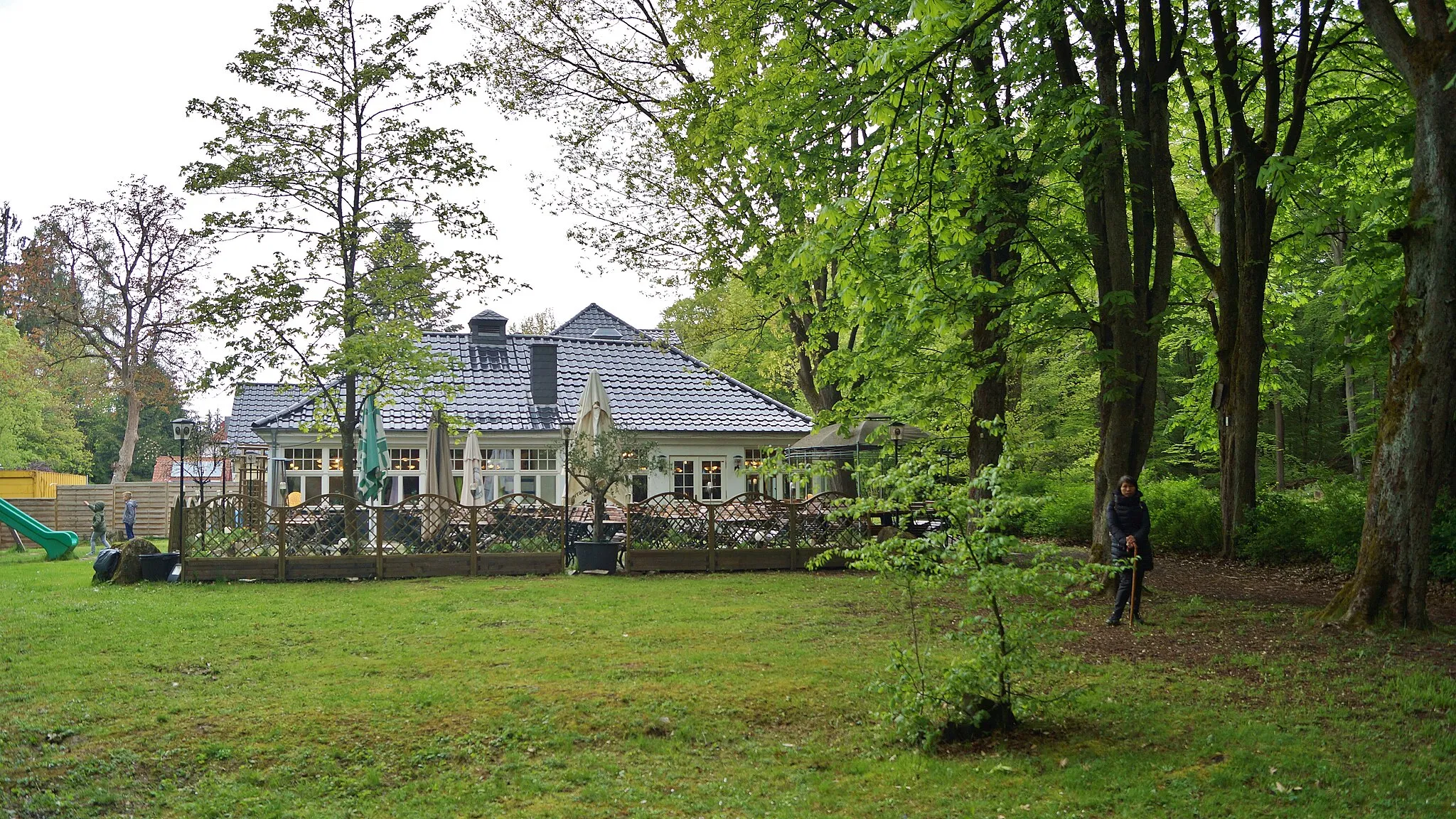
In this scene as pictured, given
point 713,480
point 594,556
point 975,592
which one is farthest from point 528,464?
point 975,592

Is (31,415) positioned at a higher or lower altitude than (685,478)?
higher

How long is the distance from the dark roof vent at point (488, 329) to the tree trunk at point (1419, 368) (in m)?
21.7

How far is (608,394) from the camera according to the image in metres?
25.4

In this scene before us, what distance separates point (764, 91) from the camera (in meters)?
12.5

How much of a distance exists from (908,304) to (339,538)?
999cm

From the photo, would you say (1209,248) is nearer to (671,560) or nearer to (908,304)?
(908,304)

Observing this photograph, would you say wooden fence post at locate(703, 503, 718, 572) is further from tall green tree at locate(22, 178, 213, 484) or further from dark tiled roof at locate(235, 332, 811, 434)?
tall green tree at locate(22, 178, 213, 484)

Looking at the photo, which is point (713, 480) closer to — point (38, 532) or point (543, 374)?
point (543, 374)

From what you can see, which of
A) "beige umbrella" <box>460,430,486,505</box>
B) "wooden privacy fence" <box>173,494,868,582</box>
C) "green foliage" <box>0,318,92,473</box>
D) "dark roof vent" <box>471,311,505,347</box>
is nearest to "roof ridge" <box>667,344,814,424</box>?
"dark roof vent" <box>471,311,505,347</box>

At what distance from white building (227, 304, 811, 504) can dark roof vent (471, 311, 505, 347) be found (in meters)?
0.03

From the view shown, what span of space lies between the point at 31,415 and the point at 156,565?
3266cm

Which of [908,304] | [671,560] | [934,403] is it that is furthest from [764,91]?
[671,560]

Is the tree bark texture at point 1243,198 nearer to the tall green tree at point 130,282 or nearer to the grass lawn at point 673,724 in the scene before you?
the grass lawn at point 673,724

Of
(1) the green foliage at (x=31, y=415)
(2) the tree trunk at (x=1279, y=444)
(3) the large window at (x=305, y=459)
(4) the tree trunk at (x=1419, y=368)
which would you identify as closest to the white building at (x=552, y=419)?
(3) the large window at (x=305, y=459)
